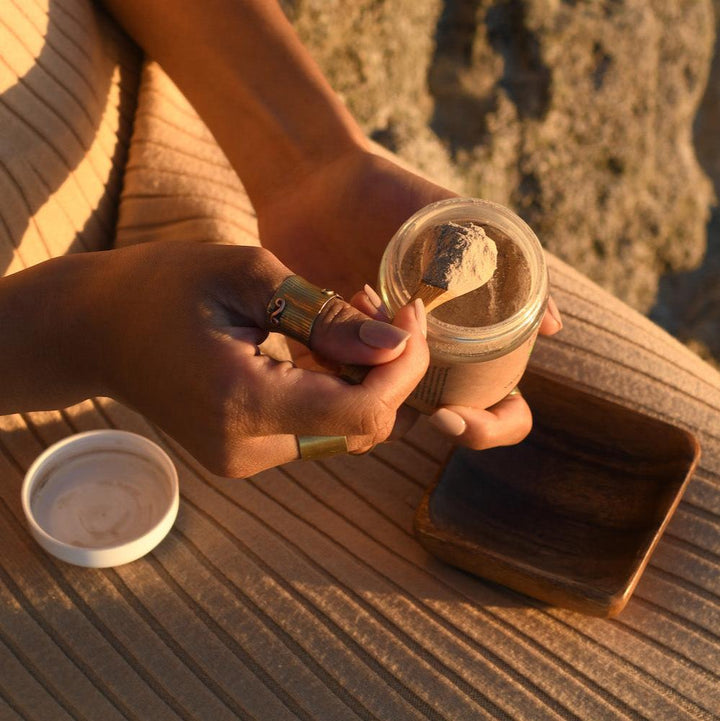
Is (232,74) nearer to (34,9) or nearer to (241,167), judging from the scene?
(241,167)

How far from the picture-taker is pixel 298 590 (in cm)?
69

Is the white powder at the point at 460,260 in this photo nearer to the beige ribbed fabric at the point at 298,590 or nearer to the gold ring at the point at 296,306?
the gold ring at the point at 296,306

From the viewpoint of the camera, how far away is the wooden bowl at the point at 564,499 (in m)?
0.70

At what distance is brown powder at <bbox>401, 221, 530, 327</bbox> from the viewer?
25.5 inches

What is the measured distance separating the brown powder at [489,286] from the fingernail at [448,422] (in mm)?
78

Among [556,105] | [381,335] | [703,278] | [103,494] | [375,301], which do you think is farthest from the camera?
[703,278]

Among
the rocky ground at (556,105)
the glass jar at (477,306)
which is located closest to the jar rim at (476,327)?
the glass jar at (477,306)

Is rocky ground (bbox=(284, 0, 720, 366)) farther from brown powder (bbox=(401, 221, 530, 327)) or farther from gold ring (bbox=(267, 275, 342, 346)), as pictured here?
gold ring (bbox=(267, 275, 342, 346))

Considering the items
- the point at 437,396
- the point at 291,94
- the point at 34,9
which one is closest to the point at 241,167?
the point at 291,94

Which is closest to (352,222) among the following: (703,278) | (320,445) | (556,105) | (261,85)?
(261,85)

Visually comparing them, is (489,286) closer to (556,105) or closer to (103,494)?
(103,494)

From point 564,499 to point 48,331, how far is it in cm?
48

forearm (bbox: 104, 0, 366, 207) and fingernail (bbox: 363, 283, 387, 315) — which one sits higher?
forearm (bbox: 104, 0, 366, 207)

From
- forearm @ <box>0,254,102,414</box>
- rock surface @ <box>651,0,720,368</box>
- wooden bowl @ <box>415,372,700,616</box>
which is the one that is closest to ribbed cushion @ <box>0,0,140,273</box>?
forearm @ <box>0,254,102,414</box>
